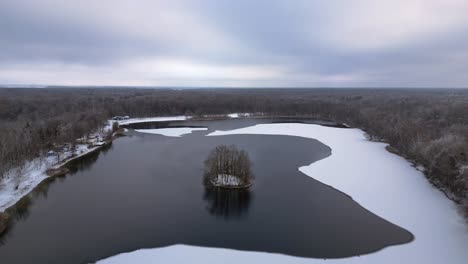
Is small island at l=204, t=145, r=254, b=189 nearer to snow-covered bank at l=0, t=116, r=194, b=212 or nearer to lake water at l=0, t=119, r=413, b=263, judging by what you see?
lake water at l=0, t=119, r=413, b=263

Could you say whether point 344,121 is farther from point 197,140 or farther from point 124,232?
point 124,232

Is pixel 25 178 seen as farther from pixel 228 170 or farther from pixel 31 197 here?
pixel 228 170

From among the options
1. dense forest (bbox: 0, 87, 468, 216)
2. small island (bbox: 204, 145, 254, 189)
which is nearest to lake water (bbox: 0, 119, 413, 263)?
small island (bbox: 204, 145, 254, 189)

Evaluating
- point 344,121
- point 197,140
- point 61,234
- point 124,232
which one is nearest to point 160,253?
point 124,232

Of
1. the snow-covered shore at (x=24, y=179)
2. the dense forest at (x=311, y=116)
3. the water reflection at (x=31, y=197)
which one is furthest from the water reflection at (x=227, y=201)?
the snow-covered shore at (x=24, y=179)

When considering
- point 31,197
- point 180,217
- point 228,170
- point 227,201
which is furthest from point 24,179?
point 227,201

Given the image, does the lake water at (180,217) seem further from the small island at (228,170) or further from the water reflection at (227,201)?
the small island at (228,170)
